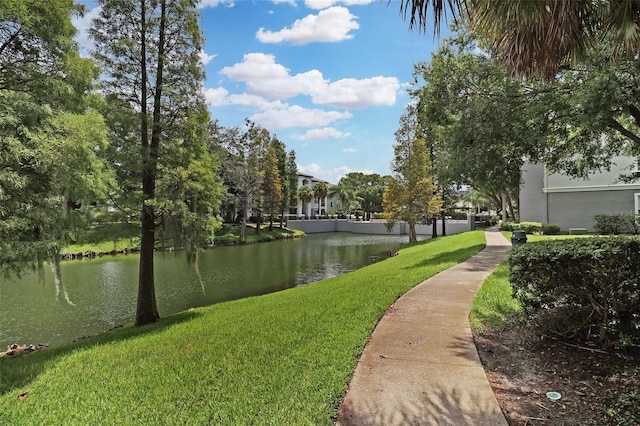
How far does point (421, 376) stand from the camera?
3756 millimetres

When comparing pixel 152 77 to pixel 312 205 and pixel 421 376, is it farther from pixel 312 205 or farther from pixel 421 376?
pixel 312 205

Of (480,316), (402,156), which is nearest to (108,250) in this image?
(402,156)

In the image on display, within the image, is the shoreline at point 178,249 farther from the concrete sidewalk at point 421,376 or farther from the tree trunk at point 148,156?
the concrete sidewalk at point 421,376

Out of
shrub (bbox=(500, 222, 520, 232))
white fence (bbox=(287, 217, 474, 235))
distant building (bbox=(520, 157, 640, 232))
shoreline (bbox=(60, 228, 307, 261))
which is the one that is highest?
distant building (bbox=(520, 157, 640, 232))

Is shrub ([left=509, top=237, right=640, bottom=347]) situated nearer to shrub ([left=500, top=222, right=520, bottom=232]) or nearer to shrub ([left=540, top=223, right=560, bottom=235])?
shrub ([left=540, top=223, right=560, bottom=235])

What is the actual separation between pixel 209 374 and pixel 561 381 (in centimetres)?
363

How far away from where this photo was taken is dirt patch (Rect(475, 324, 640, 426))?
2.96 metres

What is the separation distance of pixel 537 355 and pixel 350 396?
231cm

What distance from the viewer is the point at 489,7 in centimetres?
329

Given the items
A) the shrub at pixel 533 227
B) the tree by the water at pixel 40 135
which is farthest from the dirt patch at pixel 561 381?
the shrub at pixel 533 227

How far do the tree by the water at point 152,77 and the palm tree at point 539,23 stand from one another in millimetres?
6574

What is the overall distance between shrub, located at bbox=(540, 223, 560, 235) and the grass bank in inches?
721

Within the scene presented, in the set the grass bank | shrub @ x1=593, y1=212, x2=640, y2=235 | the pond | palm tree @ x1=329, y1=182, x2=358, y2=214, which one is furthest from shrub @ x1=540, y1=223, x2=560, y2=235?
palm tree @ x1=329, y1=182, x2=358, y2=214

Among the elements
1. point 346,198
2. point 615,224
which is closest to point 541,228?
point 615,224
